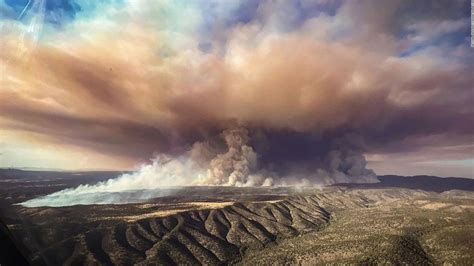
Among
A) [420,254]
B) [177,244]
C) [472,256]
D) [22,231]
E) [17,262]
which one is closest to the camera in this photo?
[17,262]

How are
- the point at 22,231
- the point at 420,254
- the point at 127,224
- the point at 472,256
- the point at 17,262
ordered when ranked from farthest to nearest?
the point at 127,224, the point at 420,254, the point at 472,256, the point at 22,231, the point at 17,262

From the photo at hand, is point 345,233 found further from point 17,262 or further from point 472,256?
point 17,262

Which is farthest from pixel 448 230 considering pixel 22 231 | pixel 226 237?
pixel 22 231

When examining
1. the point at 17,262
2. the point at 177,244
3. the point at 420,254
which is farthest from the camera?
the point at 177,244

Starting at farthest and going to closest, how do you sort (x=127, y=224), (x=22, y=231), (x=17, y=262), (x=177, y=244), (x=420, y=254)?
(x=127, y=224) < (x=177, y=244) < (x=420, y=254) < (x=22, y=231) < (x=17, y=262)

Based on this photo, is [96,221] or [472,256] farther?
[96,221]

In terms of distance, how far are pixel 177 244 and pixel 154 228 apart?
925 inches

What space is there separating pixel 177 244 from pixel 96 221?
49666 mm

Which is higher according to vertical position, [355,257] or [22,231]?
[22,231]

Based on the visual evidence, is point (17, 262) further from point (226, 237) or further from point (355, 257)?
point (226, 237)

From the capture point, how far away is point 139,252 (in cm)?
15675

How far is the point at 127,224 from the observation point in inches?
7451

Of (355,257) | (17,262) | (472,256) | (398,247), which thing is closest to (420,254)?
(398,247)

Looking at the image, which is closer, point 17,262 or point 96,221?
point 17,262
